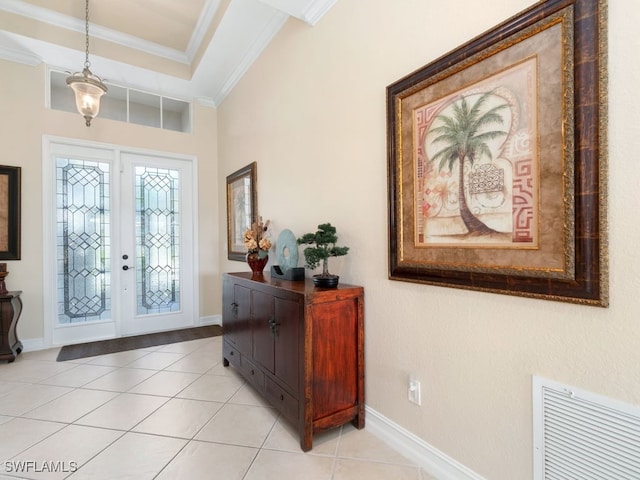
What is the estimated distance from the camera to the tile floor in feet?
5.26

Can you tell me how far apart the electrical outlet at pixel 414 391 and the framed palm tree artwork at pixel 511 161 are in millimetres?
557

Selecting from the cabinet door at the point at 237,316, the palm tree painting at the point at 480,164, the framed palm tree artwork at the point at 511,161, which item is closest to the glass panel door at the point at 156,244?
the cabinet door at the point at 237,316

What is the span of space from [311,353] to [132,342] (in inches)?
118

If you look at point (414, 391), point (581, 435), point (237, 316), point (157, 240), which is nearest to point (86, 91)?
point (157, 240)

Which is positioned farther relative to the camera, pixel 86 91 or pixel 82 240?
pixel 82 240

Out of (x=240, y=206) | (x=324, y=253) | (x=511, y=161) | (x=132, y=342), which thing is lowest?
(x=132, y=342)

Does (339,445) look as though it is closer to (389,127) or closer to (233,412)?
(233,412)

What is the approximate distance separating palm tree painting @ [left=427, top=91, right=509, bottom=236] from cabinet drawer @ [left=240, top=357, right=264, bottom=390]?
1706 mm

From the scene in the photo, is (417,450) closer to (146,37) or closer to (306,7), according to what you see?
(306,7)

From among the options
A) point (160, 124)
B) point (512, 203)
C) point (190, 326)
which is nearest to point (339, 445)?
point (512, 203)

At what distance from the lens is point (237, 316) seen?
263 cm

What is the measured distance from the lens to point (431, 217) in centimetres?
157

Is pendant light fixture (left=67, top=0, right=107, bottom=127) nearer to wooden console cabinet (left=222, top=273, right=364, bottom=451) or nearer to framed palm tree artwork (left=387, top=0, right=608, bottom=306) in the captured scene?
wooden console cabinet (left=222, top=273, right=364, bottom=451)

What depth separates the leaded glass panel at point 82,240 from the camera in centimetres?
362
